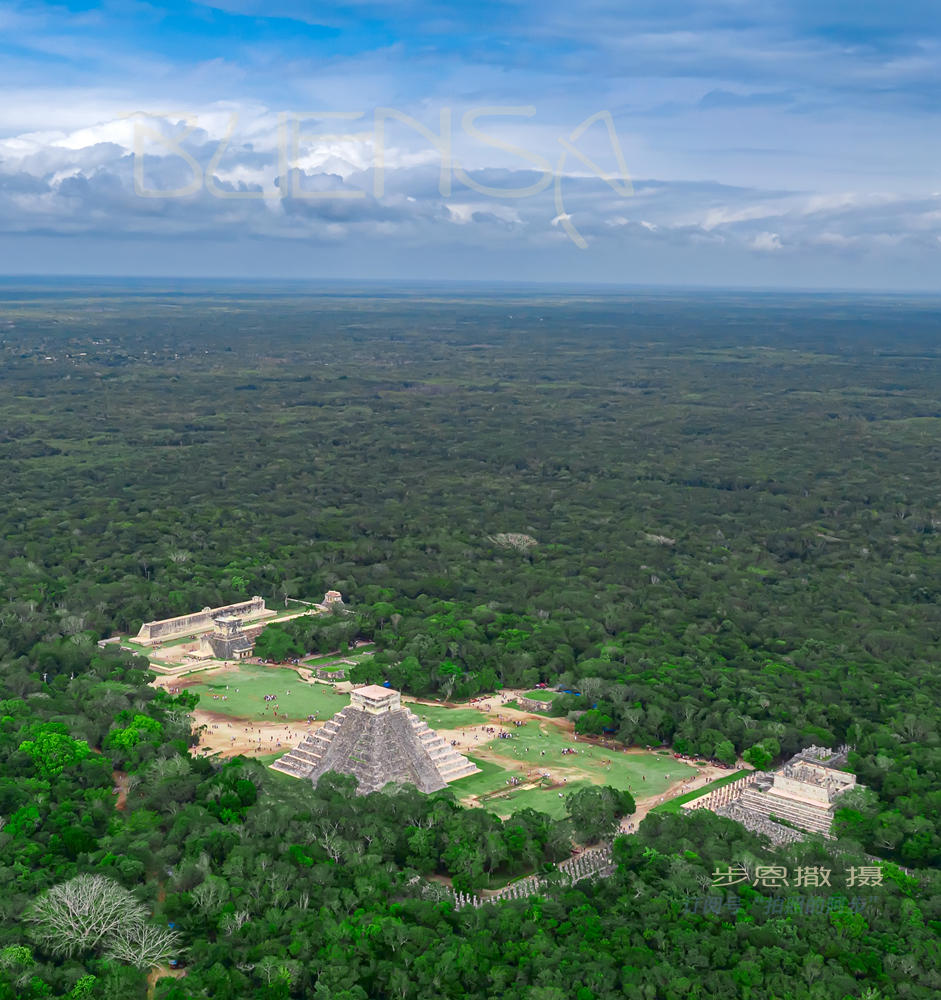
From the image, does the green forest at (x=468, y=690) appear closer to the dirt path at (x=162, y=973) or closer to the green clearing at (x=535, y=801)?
the dirt path at (x=162, y=973)

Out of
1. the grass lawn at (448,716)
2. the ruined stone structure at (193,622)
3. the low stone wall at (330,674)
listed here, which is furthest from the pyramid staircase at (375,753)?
the ruined stone structure at (193,622)

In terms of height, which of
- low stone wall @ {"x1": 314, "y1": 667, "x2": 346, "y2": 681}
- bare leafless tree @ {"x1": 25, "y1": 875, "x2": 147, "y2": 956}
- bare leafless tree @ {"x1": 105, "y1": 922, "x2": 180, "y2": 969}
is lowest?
low stone wall @ {"x1": 314, "y1": 667, "x2": 346, "y2": 681}

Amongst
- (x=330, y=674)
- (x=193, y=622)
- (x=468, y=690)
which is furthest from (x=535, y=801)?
(x=193, y=622)

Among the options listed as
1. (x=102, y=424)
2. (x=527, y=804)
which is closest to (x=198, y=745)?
(x=527, y=804)

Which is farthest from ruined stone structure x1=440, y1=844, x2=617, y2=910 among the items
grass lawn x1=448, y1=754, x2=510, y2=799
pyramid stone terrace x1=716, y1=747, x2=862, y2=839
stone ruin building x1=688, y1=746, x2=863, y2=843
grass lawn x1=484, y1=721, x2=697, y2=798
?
grass lawn x1=484, y1=721, x2=697, y2=798

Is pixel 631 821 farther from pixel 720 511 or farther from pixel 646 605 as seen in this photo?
pixel 720 511

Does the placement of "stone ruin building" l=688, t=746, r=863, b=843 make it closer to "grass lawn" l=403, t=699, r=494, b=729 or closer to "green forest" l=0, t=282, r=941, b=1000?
"green forest" l=0, t=282, r=941, b=1000
